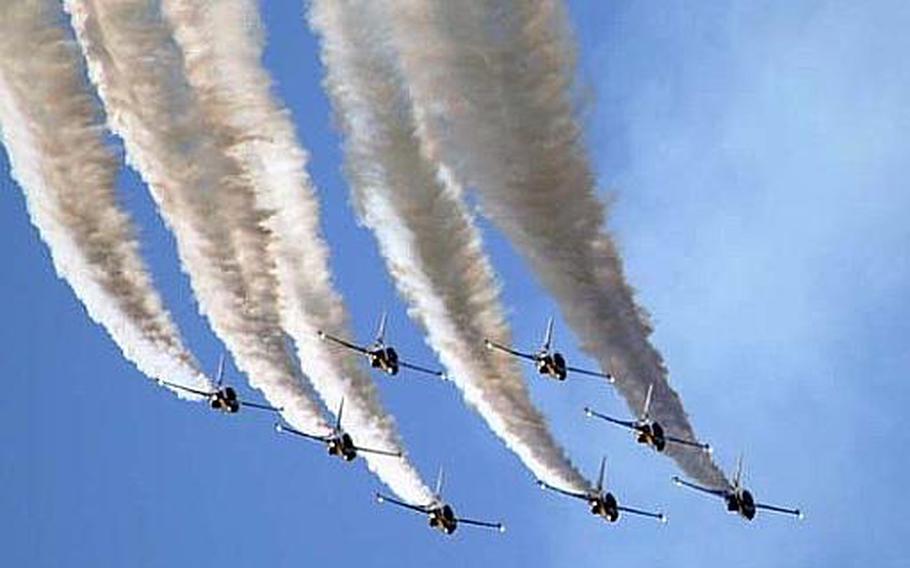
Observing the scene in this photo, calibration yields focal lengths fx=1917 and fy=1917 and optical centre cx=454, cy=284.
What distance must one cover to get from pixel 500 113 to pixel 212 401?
383 inches

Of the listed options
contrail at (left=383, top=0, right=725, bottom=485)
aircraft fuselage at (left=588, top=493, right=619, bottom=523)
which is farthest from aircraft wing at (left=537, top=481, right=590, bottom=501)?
contrail at (left=383, top=0, right=725, bottom=485)

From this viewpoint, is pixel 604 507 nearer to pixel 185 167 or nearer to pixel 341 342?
pixel 341 342

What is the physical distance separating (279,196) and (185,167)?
187cm

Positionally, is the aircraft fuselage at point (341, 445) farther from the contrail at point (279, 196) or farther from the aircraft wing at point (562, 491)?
the aircraft wing at point (562, 491)

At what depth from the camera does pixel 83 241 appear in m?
24.1

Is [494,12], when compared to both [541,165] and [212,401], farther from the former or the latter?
[212,401]

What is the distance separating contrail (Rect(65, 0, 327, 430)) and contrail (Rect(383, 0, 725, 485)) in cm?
275

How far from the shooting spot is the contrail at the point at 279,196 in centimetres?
2150

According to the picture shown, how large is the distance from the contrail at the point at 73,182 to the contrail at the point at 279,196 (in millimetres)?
1512

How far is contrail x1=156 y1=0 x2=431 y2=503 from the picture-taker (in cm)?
2150

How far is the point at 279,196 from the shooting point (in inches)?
965

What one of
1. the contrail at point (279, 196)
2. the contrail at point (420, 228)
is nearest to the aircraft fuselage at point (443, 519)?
the contrail at point (279, 196)

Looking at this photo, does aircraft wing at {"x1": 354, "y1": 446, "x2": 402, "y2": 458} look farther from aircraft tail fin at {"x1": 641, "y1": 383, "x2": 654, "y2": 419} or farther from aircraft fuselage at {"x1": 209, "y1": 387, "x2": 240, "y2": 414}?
aircraft tail fin at {"x1": 641, "y1": 383, "x2": 654, "y2": 419}

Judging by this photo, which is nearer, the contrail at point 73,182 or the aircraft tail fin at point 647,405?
the contrail at point 73,182
